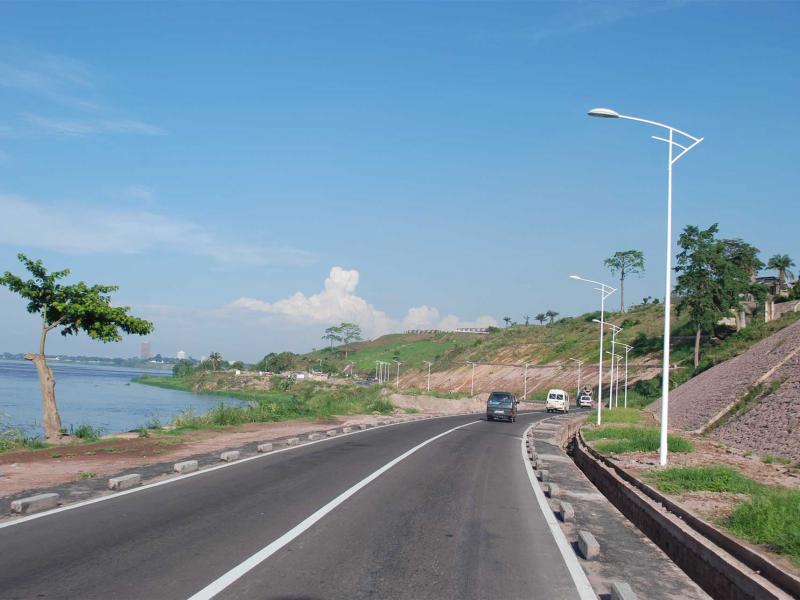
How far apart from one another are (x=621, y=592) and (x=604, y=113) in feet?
44.2

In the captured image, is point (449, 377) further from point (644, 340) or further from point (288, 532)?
point (288, 532)

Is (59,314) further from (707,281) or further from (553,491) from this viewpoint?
(707,281)

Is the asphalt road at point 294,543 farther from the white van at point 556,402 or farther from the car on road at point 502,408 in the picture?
the white van at point 556,402

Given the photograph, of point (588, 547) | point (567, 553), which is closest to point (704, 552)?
point (588, 547)

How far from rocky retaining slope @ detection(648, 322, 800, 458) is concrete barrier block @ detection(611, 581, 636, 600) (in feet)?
59.0

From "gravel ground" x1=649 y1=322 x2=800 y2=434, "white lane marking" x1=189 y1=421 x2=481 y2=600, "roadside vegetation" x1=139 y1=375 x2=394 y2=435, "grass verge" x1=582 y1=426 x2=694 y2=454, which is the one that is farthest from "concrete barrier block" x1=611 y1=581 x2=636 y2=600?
"roadside vegetation" x1=139 y1=375 x2=394 y2=435

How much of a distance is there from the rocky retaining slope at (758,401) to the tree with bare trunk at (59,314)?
23.3 metres

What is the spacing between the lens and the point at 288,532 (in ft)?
30.2

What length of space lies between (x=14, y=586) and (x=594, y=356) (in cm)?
10528

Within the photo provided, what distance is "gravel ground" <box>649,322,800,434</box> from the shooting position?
2716 centimetres

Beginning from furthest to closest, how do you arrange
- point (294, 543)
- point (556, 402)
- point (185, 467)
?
point (556, 402), point (185, 467), point (294, 543)

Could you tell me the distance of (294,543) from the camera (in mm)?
8578

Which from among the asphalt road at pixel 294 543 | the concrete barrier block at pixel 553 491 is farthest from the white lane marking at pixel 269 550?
the concrete barrier block at pixel 553 491

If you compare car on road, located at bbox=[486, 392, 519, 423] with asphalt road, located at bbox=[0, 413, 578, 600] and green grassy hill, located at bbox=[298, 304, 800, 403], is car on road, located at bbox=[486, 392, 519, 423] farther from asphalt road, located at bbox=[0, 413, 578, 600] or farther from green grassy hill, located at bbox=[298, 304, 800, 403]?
asphalt road, located at bbox=[0, 413, 578, 600]
